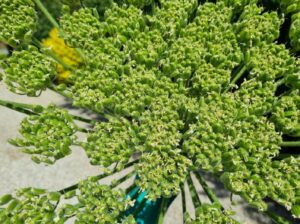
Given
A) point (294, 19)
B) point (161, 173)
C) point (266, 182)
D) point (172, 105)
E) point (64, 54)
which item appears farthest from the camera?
point (64, 54)

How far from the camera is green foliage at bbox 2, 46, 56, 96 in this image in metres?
4.93

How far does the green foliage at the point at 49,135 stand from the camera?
4.56 meters

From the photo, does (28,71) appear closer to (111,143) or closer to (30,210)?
(111,143)

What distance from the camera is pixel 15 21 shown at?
5.31 metres

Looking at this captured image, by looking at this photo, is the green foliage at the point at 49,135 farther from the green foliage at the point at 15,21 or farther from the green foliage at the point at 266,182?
the green foliage at the point at 266,182

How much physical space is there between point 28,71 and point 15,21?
90 cm

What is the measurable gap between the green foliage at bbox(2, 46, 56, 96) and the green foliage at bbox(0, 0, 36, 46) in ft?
1.05

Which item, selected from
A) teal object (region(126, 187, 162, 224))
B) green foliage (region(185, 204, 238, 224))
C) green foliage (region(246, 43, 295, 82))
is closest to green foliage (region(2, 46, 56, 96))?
teal object (region(126, 187, 162, 224))

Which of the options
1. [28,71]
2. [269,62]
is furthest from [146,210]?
[269,62]

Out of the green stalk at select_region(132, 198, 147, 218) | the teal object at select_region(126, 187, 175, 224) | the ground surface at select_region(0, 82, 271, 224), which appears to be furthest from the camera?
the ground surface at select_region(0, 82, 271, 224)

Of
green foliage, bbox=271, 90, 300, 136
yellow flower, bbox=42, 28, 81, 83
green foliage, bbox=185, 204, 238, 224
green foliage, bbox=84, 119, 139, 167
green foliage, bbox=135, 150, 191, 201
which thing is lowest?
green foliage, bbox=185, 204, 238, 224

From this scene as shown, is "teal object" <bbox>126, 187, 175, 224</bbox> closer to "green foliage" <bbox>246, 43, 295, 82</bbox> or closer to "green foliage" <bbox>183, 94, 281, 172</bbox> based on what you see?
"green foliage" <bbox>183, 94, 281, 172</bbox>

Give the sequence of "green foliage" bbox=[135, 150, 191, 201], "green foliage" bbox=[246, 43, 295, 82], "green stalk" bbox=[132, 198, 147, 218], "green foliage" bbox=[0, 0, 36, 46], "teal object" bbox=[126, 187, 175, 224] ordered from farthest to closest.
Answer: "teal object" bbox=[126, 187, 175, 224]
"green stalk" bbox=[132, 198, 147, 218]
"green foliage" bbox=[0, 0, 36, 46]
"green foliage" bbox=[246, 43, 295, 82]
"green foliage" bbox=[135, 150, 191, 201]

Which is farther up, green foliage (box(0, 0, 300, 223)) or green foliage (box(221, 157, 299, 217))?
green foliage (box(0, 0, 300, 223))
